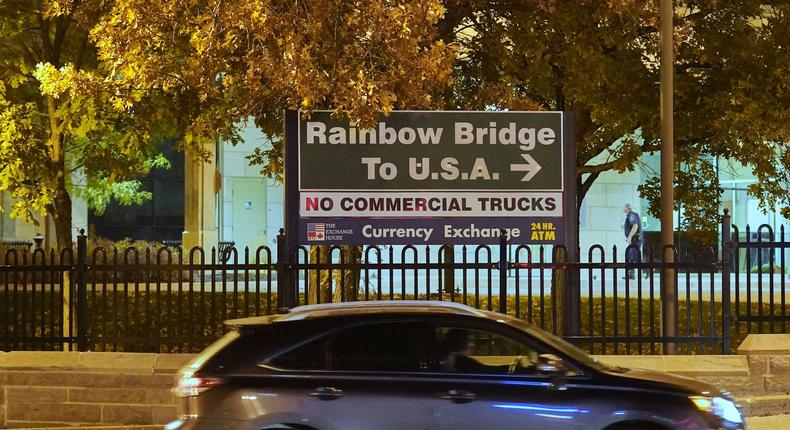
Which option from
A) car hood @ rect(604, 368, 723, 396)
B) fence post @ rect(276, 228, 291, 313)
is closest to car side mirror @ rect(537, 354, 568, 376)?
car hood @ rect(604, 368, 723, 396)

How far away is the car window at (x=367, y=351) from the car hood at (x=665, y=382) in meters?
1.30

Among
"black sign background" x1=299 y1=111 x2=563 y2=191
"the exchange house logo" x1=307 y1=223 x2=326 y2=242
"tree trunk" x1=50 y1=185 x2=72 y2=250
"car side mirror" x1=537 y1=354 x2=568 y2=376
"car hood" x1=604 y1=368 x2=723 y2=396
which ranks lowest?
"car hood" x1=604 y1=368 x2=723 y2=396

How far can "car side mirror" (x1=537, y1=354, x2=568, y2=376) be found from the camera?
5.62 meters

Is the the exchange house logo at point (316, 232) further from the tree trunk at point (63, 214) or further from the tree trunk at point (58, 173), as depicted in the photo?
the tree trunk at point (63, 214)

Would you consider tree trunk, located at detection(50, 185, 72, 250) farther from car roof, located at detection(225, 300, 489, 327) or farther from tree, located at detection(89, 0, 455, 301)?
car roof, located at detection(225, 300, 489, 327)

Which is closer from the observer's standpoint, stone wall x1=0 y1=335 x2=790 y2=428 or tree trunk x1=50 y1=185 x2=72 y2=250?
stone wall x1=0 y1=335 x2=790 y2=428

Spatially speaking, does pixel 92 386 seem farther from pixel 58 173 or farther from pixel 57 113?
pixel 58 173

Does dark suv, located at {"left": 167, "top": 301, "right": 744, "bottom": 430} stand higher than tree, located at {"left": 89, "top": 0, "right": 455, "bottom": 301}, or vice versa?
tree, located at {"left": 89, "top": 0, "right": 455, "bottom": 301}

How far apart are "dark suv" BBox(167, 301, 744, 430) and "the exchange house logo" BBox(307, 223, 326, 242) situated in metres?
3.46

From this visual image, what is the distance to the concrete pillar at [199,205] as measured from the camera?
23.1 metres

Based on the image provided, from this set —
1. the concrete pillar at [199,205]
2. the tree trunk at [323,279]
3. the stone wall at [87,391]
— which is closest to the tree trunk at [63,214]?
the tree trunk at [323,279]

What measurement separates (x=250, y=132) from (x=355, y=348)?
74.8 ft

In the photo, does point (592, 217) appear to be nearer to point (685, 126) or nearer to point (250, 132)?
point (250, 132)

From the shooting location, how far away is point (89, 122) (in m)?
11.4
